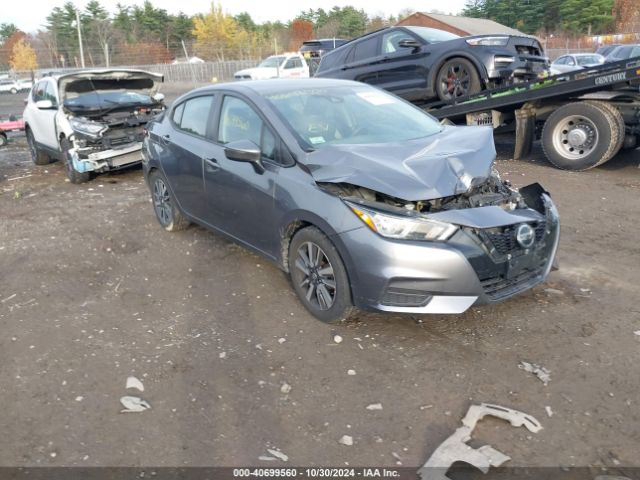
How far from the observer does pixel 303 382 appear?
320 cm

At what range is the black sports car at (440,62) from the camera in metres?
8.45

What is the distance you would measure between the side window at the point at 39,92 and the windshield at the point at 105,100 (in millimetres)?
1048

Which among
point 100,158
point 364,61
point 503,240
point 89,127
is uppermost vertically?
point 364,61

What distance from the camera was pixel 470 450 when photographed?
102 inches

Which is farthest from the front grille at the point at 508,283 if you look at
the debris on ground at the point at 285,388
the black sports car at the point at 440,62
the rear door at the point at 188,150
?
the black sports car at the point at 440,62

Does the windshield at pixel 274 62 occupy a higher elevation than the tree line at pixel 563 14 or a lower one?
lower

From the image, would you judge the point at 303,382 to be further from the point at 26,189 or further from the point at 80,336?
the point at 26,189

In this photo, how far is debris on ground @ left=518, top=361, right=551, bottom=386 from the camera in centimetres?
310

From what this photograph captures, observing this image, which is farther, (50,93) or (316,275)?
(50,93)

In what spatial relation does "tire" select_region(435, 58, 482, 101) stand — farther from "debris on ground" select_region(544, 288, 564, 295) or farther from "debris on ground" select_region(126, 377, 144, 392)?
"debris on ground" select_region(126, 377, 144, 392)

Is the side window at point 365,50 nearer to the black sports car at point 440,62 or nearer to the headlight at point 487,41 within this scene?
the black sports car at point 440,62

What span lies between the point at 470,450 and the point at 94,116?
27.1 feet

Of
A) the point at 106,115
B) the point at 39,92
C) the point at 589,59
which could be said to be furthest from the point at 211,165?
the point at 589,59

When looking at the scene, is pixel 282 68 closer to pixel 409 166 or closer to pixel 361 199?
pixel 409 166
